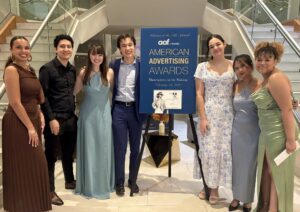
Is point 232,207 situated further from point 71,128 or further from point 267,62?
point 71,128

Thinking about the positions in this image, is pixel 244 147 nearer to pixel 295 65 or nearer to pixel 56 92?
pixel 56 92

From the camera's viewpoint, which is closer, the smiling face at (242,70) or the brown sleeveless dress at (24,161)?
the brown sleeveless dress at (24,161)

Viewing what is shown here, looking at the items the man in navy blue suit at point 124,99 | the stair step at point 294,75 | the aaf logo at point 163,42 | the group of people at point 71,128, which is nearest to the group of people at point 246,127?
the aaf logo at point 163,42

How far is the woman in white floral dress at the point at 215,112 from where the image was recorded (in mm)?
2631

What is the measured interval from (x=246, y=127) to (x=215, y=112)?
0.30 m

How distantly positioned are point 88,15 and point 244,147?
458 centimetres

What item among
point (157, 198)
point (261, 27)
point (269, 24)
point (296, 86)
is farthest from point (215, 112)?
point (261, 27)

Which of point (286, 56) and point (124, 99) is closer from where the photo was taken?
point (124, 99)

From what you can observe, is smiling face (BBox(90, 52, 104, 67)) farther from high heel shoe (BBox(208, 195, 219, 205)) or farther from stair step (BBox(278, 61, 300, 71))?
stair step (BBox(278, 61, 300, 71))

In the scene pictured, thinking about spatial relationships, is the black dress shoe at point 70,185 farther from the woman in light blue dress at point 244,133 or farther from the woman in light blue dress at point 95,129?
the woman in light blue dress at point 244,133

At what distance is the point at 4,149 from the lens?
7.63 feet

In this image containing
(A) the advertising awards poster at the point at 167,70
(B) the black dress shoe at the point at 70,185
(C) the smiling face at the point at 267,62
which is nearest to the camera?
(C) the smiling face at the point at 267,62

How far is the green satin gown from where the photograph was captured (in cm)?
217

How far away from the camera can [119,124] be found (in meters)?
2.96
